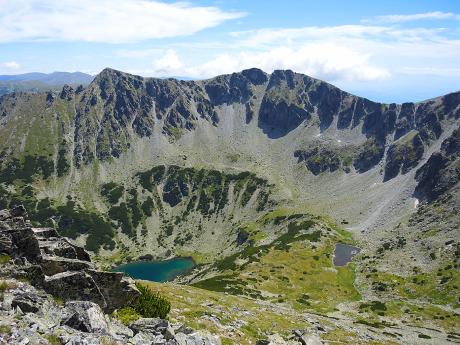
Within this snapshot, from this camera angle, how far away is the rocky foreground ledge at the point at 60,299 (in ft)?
75.0

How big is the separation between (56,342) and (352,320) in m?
100

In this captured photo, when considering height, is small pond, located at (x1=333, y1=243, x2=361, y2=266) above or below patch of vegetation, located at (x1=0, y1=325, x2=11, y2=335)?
below

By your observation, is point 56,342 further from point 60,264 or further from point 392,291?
point 392,291

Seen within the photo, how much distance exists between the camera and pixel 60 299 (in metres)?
29.8

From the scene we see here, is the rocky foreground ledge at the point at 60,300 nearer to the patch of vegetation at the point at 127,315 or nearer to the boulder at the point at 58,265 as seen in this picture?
the boulder at the point at 58,265

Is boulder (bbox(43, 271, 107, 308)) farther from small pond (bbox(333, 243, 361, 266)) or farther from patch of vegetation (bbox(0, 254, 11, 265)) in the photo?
small pond (bbox(333, 243, 361, 266))

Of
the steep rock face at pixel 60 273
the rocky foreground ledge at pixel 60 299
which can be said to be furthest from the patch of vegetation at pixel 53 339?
the steep rock face at pixel 60 273

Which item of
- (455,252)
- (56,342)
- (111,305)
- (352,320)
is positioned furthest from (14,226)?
(455,252)

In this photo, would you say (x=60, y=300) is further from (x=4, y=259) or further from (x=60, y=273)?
(x=4, y=259)

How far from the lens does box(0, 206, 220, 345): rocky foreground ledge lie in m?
22.9

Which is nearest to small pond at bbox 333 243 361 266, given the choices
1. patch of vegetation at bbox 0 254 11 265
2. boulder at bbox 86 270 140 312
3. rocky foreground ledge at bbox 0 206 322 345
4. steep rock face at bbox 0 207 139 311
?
rocky foreground ledge at bbox 0 206 322 345

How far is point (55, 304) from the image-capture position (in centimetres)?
2831

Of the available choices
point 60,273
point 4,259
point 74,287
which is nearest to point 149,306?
point 74,287

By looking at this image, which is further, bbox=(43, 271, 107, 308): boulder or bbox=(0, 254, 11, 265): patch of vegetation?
bbox=(0, 254, 11, 265): patch of vegetation
